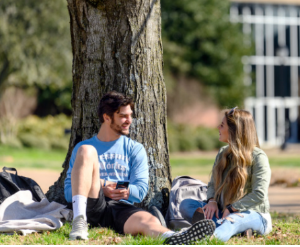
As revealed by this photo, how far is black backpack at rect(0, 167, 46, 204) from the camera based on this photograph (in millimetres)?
4547

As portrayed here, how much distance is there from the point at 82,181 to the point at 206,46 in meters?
24.1

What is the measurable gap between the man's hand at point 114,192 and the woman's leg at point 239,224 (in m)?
0.87

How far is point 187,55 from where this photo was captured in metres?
27.5

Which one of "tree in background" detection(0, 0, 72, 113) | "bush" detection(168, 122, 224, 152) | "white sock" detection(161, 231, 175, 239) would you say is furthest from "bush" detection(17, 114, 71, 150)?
"white sock" detection(161, 231, 175, 239)

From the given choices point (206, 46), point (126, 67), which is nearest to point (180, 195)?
point (126, 67)

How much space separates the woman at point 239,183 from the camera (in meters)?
4.23

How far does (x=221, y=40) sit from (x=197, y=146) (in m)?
7.28

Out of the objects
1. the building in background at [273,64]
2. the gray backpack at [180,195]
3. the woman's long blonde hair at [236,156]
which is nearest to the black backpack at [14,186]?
the gray backpack at [180,195]

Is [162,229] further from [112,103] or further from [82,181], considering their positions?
[112,103]

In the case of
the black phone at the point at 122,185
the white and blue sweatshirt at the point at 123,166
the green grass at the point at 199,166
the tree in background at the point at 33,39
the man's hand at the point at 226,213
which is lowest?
the green grass at the point at 199,166

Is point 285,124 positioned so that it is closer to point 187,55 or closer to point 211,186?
point 187,55

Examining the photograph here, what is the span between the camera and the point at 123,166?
14.6 ft

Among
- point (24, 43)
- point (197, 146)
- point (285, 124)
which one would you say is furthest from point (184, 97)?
point (24, 43)

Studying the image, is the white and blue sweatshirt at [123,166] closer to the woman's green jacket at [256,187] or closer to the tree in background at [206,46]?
the woman's green jacket at [256,187]
